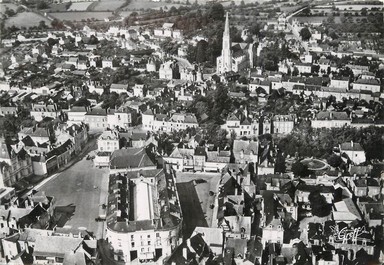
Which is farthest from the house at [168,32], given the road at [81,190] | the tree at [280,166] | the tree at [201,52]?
the tree at [280,166]

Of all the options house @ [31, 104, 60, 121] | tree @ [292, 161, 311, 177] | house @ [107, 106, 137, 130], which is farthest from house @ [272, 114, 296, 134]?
house @ [31, 104, 60, 121]

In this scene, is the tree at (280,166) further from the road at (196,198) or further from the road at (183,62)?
the road at (183,62)

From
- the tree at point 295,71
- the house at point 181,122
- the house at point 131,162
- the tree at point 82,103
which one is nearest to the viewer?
the house at point 131,162

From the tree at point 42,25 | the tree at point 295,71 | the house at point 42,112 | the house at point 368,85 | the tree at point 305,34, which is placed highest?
the tree at point 42,25

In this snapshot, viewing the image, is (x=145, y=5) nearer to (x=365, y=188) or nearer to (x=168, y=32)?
(x=168, y=32)

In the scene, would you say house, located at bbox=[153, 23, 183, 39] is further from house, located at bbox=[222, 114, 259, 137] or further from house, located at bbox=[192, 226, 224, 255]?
house, located at bbox=[192, 226, 224, 255]

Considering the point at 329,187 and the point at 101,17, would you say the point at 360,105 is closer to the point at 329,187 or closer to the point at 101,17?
the point at 329,187
